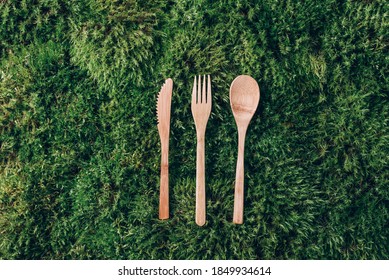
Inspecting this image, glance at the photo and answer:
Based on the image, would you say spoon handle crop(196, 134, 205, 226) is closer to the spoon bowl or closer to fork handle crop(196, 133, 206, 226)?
fork handle crop(196, 133, 206, 226)

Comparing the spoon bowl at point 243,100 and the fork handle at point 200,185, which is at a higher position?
the spoon bowl at point 243,100

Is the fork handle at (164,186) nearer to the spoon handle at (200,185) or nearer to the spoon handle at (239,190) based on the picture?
the spoon handle at (200,185)

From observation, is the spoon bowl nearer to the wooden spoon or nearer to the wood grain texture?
the wooden spoon

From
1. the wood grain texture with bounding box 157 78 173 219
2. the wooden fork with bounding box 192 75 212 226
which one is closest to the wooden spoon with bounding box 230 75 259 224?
the wooden fork with bounding box 192 75 212 226

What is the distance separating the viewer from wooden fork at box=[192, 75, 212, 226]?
1.68 m

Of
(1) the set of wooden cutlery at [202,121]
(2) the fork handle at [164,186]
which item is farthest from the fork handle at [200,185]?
(2) the fork handle at [164,186]

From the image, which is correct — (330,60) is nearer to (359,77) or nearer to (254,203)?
(359,77)

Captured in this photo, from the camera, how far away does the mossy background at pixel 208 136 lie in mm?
1717

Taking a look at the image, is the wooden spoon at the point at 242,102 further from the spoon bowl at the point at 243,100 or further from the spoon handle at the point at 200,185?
the spoon handle at the point at 200,185

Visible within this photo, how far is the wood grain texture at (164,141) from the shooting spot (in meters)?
1.69

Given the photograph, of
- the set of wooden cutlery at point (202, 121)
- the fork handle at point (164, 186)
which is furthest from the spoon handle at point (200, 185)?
the fork handle at point (164, 186)

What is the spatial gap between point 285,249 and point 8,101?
1.41 m

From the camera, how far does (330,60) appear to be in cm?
175

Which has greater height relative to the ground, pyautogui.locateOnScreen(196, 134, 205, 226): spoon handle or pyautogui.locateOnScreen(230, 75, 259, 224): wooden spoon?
pyautogui.locateOnScreen(230, 75, 259, 224): wooden spoon
